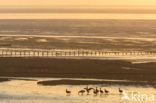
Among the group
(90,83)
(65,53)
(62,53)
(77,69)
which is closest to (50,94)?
(90,83)

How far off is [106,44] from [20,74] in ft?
87.4

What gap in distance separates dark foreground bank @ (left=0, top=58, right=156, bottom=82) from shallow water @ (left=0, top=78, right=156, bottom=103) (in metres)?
4.21

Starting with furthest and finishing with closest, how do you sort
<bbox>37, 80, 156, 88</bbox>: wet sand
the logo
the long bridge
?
the long bridge → <bbox>37, 80, 156, 88</bbox>: wet sand → the logo

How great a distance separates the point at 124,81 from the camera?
36.8 m

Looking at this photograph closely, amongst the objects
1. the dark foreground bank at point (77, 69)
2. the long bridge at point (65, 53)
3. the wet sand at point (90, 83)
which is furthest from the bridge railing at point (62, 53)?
the wet sand at point (90, 83)

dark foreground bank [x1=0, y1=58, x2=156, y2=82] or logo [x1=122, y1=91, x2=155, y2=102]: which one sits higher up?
dark foreground bank [x1=0, y1=58, x2=156, y2=82]

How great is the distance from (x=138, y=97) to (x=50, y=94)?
7086mm

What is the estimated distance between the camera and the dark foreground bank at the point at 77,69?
39.5m

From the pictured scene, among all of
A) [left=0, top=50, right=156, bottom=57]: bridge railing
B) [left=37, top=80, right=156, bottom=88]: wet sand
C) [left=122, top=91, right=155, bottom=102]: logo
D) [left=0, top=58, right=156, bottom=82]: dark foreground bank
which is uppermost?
[left=0, top=50, right=156, bottom=57]: bridge railing

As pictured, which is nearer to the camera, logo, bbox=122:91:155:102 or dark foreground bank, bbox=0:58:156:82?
logo, bbox=122:91:155:102

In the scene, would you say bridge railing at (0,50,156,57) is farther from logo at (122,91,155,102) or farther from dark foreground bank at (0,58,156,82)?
logo at (122,91,155,102)

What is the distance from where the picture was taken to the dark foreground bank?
3947 cm

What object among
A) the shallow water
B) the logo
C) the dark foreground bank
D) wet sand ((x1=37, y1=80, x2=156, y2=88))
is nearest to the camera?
the shallow water

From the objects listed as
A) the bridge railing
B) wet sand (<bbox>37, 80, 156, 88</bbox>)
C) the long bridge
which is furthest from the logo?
the bridge railing
